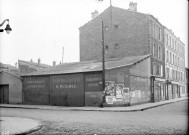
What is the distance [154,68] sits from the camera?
3186 cm

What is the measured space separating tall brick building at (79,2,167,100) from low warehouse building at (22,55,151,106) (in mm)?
2790

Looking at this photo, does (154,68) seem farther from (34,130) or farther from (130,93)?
(34,130)

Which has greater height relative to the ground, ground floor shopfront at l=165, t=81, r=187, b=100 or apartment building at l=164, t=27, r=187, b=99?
apartment building at l=164, t=27, r=187, b=99

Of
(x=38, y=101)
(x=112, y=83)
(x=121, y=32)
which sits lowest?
(x=38, y=101)

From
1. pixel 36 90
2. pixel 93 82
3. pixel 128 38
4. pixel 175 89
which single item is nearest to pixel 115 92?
pixel 93 82

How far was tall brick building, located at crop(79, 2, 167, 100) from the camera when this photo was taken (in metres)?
30.4

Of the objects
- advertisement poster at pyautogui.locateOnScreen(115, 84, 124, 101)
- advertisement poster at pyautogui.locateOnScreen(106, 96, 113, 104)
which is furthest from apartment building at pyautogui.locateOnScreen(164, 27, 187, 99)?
advertisement poster at pyautogui.locateOnScreen(106, 96, 113, 104)

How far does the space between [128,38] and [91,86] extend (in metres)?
10.8

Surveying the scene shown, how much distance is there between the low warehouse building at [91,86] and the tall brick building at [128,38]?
2.79m

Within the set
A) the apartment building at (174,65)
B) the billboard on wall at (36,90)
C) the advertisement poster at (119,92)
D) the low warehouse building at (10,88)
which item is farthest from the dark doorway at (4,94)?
the apartment building at (174,65)

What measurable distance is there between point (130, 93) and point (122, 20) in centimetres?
1234

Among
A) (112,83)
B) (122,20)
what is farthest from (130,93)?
(122,20)

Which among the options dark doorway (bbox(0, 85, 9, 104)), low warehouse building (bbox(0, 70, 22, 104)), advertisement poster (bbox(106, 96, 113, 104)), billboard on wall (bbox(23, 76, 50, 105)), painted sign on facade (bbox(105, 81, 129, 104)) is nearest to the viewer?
advertisement poster (bbox(106, 96, 113, 104))

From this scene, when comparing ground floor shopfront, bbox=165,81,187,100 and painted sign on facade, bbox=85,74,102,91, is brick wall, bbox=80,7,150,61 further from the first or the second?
ground floor shopfront, bbox=165,81,187,100
